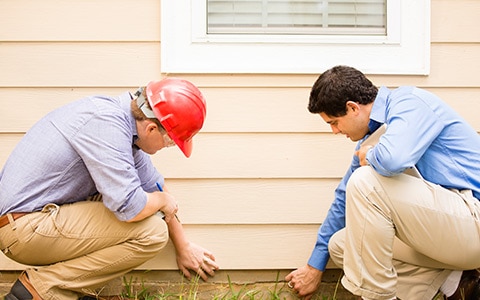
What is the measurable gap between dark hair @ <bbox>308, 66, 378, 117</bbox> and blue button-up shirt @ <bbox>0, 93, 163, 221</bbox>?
2.67 feet

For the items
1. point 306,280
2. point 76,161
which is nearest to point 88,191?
point 76,161

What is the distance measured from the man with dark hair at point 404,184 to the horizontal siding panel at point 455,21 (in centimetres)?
73

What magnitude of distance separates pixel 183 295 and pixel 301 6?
1591 mm

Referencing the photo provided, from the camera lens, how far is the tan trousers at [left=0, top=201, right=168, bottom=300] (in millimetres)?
2355

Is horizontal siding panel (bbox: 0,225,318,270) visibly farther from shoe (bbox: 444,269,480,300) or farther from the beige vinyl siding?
shoe (bbox: 444,269,480,300)

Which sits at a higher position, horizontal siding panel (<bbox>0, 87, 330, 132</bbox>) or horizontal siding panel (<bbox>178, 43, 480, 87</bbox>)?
horizontal siding panel (<bbox>178, 43, 480, 87</bbox>)

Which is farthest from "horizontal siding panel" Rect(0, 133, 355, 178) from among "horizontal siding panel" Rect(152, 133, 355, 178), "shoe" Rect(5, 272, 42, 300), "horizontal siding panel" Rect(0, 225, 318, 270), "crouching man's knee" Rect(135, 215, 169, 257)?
"shoe" Rect(5, 272, 42, 300)

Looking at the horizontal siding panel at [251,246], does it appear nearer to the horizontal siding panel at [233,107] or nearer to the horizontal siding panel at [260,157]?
the horizontal siding panel at [260,157]

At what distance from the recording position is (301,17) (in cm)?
296

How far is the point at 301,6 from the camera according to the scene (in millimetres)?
2959

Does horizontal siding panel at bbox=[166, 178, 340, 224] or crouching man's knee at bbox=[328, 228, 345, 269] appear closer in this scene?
crouching man's knee at bbox=[328, 228, 345, 269]

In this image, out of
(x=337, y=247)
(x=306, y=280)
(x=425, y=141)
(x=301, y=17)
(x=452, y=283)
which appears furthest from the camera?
(x=301, y=17)

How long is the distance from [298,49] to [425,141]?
3.02 feet

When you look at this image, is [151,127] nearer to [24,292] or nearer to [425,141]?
[24,292]
